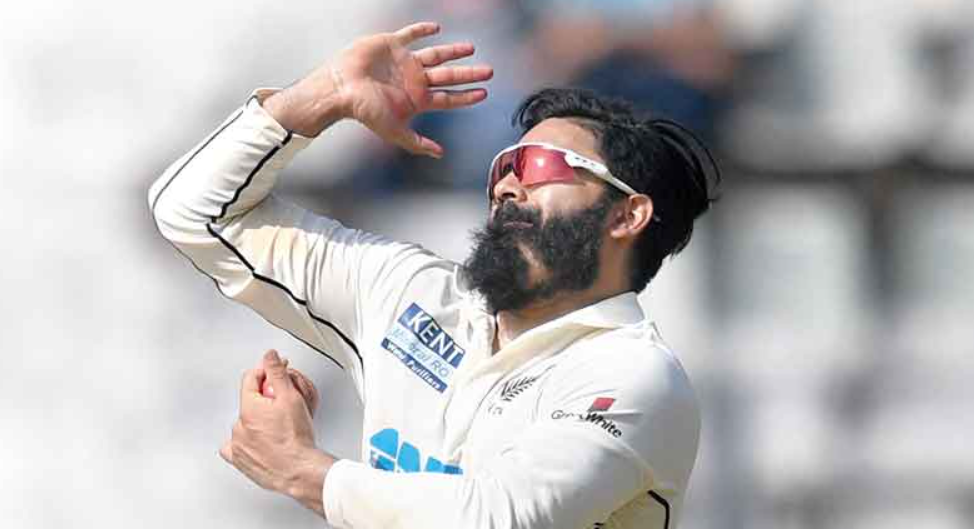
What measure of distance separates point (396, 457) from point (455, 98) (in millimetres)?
676

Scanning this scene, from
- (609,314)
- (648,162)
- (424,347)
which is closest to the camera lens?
(609,314)

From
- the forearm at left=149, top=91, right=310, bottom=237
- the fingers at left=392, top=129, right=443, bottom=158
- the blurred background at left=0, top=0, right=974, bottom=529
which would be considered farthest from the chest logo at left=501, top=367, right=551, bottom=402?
the blurred background at left=0, top=0, right=974, bottom=529

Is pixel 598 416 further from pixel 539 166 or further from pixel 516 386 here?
pixel 539 166

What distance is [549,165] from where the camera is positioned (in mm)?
3406

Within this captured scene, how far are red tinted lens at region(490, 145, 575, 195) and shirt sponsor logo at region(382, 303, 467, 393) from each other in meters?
0.30

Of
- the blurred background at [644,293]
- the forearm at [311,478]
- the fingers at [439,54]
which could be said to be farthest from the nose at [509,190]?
the blurred background at [644,293]

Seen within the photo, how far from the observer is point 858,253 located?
5.62 metres

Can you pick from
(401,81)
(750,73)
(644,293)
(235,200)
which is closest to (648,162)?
(401,81)

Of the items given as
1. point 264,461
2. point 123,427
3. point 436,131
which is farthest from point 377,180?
point 264,461

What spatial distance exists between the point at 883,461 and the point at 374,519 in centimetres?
294

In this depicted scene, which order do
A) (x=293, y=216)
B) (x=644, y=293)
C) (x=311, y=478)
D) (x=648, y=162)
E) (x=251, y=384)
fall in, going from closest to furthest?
1. (x=311, y=478)
2. (x=251, y=384)
3. (x=648, y=162)
4. (x=293, y=216)
5. (x=644, y=293)

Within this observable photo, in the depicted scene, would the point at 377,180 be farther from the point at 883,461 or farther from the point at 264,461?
the point at 264,461

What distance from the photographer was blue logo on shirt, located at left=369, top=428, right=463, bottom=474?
3232 millimetres

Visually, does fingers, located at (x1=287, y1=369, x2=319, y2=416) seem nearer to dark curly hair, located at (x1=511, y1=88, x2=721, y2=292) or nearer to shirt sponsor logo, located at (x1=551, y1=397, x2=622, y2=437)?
shirt sponsor logo, located at (x1=551, y1=397, x2=622, y2=437)
